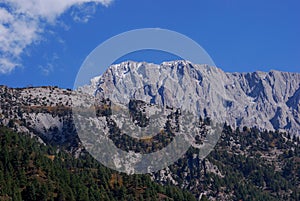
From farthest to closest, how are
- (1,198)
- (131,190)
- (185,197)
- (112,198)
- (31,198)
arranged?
(185,197) < (131,190) < (112,198) < (31,198) < (1,198)

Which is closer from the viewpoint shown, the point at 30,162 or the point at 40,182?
the point at 40,182

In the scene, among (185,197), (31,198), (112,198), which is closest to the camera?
(31,198)

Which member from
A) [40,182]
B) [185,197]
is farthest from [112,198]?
[185,197]

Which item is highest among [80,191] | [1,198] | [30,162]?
[30,162]

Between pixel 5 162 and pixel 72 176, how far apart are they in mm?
18862

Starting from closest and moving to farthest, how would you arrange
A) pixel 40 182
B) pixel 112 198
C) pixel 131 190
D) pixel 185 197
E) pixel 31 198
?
pixel 31 198 → pixel 40 182 → pixel 112 198 → pixel 131 190 → pixel 185 197

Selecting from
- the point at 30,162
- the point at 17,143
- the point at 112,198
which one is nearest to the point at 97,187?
the point at 112,198

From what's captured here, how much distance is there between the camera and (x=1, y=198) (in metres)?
135

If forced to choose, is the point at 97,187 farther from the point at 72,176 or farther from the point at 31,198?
the point at 31,198

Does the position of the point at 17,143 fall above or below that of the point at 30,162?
above

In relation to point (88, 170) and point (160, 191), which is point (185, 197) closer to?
point (160, 191)

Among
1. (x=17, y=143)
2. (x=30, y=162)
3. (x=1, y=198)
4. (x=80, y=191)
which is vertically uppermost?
(x=17, y=143)

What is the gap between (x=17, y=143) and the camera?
188500 mm

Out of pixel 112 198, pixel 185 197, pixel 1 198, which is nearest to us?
pixel 1 198
